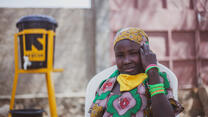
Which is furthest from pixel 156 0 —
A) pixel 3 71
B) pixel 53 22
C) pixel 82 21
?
pixel 3 71

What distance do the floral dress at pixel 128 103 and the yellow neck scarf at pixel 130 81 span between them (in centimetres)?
2

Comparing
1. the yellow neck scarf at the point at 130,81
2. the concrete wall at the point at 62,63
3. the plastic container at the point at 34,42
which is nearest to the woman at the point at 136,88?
the yellow neck scarf at the point at 130,81

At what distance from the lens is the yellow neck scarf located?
146cm

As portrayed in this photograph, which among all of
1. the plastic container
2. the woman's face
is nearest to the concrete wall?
the plastic container

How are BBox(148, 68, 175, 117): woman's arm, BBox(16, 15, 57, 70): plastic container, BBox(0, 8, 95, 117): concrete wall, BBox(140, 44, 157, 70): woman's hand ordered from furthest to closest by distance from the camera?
BBox(0, 8, 95, 117): concrete wall → BBox(16, 15, 57, 70): plastic container → BBox(140, 44, 157, 70): woman's hand → BBox(148, 68, 175, 117): woman's arm

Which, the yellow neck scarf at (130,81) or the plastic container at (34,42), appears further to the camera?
the plastic container at (34,42)

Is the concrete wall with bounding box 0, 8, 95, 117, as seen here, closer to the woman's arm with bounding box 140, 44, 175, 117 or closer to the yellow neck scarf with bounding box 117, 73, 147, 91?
the yellow neck scarf with bounding box 117, 73, 147, 91

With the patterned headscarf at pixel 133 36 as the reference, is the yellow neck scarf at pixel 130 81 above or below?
below

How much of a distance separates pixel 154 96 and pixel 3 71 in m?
3.48

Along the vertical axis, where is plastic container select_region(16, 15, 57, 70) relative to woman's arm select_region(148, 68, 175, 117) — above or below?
above

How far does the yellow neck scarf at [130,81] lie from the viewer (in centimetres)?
146

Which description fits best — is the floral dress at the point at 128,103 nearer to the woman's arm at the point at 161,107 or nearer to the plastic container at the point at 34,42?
the woman's arm at the point at 161,107

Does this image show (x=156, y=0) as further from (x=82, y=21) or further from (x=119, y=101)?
(x=119, y=101)

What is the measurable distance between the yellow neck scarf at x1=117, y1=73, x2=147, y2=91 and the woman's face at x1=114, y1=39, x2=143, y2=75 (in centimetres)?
3
